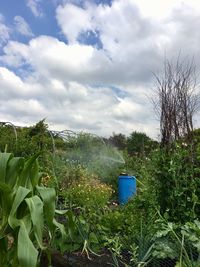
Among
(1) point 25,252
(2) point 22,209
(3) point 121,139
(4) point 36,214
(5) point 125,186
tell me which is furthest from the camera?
(3) point 121,139

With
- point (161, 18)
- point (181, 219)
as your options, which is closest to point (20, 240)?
point (181, 219)

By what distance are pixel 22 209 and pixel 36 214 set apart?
0.19 m

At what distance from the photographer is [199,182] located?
3.74 metres

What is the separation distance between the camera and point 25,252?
207cm

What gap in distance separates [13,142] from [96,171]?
2040 mm

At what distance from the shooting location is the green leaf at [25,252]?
2.04m

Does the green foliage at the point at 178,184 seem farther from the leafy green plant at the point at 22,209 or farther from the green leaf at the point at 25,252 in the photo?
the green leaf at the point at 25,252

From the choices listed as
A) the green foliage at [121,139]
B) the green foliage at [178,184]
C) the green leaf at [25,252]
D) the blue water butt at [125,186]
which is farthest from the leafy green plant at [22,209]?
the green foliage at [121,139]

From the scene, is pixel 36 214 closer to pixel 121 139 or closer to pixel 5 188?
pixel 5 188

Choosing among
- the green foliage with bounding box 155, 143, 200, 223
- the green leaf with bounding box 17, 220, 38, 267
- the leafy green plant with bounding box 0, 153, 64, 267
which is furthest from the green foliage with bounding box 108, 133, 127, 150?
the green leaf with bounding box 17, 220, 38, 267

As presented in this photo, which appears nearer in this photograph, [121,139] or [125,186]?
[125,186]

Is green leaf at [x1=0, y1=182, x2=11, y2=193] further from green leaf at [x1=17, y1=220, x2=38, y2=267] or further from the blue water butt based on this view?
the blue water butt

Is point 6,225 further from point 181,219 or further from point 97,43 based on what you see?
point 97,43

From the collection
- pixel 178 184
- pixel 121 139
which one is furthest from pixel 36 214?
pixel 121 139
